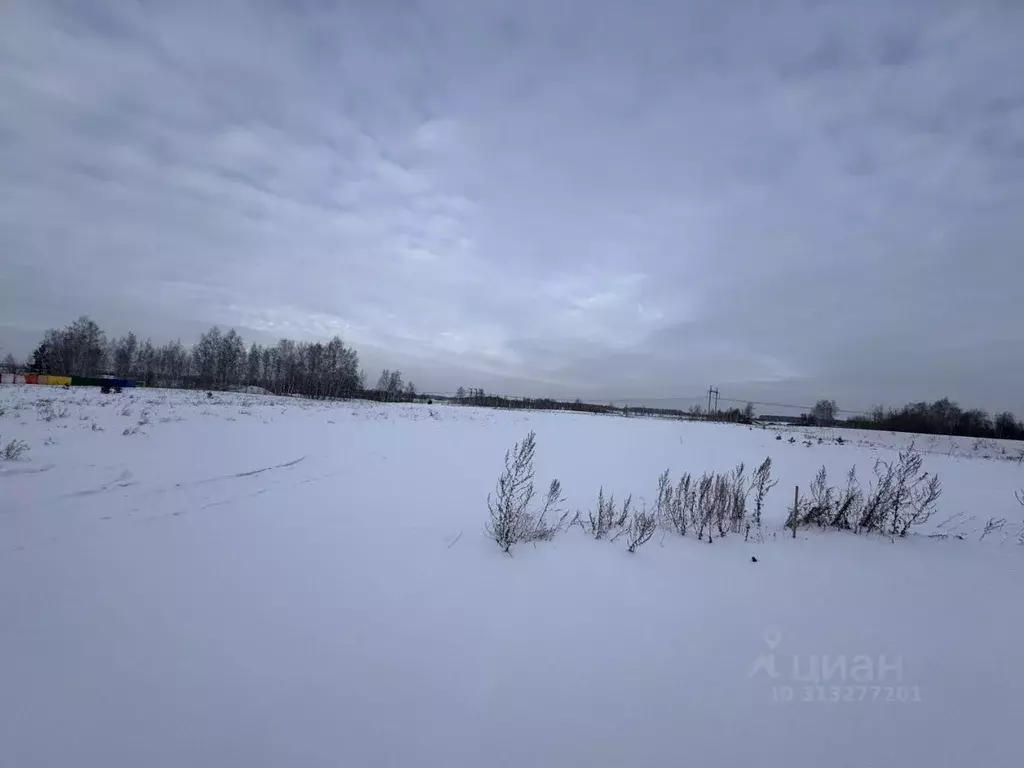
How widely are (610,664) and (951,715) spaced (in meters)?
2.19

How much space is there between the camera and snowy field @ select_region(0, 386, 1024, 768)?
232 cm

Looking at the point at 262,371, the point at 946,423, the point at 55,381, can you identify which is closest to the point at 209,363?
the point at 262,371

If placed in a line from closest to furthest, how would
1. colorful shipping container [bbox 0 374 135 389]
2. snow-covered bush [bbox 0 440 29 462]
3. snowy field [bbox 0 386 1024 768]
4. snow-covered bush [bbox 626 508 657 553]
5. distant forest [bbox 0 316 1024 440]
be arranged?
snowy field [bbox 0 386 1024 768] < snow-covered bush [bbox 626 508 657 553] < snow-covered bush [bbox 0 440 29 462] < colorful shipping container [bbox 0 374 135 389] < distant forest [bbox 0 316 1024 440]

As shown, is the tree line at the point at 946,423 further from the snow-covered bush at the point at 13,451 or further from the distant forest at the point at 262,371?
the snow-covered bush at the point at 13,451

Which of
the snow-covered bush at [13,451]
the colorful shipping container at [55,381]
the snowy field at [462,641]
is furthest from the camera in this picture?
the colorful shipping container at [55,381]

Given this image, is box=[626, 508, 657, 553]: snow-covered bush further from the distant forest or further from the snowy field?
the distant forest

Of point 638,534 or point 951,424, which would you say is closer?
point 638,534

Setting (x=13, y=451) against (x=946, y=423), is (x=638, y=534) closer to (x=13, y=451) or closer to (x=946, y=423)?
(x=13, y=451)

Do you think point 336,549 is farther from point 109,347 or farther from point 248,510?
point 109,347

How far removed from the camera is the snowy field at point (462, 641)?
2.32 m

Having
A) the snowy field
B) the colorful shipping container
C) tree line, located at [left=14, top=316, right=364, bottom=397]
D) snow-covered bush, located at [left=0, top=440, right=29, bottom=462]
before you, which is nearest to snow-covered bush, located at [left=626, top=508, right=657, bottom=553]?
the snowy field

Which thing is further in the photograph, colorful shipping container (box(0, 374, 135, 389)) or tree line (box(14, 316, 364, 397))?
tree line (box(14, 316, 364, 397))

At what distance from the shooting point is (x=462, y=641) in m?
3.21

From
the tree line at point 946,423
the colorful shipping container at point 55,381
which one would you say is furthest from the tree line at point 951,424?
the colorful shipping container at point 55,381
